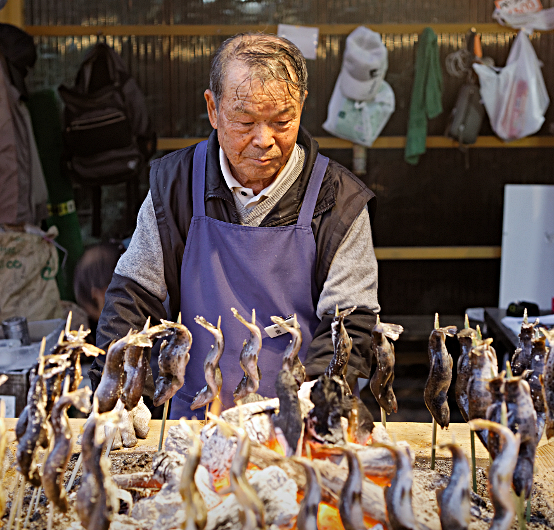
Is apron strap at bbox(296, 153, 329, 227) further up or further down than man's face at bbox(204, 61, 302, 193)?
further down

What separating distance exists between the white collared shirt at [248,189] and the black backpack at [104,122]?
2.63 m

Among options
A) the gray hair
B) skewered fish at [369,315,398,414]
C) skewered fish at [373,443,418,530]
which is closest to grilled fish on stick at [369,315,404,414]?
skewered fish at [369,315,398,414]

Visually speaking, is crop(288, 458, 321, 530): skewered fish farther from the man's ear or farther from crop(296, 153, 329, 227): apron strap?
the man's ear

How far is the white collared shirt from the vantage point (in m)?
2.38

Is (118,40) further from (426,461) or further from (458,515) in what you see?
(458,515)

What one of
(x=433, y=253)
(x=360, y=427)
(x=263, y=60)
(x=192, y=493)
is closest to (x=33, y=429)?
(x=192, y=493)

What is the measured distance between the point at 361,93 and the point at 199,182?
9.32 feet

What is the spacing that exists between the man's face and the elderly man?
0.08m

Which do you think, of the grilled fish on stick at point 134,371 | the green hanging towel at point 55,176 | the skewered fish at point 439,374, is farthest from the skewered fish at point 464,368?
the green hanging towel at point 55,176

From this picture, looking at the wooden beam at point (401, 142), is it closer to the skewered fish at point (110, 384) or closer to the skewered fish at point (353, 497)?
the skewered fish at point (110, 384)

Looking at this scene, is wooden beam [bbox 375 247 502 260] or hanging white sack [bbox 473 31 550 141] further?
wooden beam [bbox 375 247 502 260]

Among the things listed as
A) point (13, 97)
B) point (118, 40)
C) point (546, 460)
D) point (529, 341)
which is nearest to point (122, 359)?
point (529, 341)

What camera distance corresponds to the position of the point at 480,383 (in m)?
1.65

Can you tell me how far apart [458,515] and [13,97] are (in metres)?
4.29
